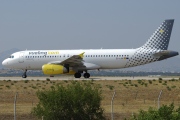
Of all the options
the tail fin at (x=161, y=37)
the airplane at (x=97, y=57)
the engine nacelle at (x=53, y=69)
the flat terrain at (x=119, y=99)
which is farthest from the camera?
the tail fin at (x=161, y=37)

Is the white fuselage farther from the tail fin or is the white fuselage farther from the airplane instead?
the tail fin

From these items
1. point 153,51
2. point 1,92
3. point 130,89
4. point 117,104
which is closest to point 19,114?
point 117,104

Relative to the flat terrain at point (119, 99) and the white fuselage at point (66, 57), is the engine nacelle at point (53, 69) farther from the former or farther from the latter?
the flat terrain at point (119, 99)

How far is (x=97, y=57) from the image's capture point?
56688mm

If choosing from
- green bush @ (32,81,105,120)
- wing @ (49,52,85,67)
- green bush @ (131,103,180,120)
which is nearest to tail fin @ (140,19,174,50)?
wing @ (49,52,85,67)

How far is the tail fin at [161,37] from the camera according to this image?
187 ft

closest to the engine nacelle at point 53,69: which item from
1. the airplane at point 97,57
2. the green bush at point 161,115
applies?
the airplane at point 97,57

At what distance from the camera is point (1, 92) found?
1521 inches

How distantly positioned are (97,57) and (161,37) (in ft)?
25.7

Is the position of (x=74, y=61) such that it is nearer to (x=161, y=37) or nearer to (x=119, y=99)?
(x=161, y=37)

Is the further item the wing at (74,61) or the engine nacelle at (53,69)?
the engine nacelle at (53,69)

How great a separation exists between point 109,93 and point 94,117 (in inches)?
520

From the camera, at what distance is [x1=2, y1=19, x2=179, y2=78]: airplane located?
55.0 metres

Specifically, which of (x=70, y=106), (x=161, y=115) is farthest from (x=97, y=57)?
(x=161, y=115)
